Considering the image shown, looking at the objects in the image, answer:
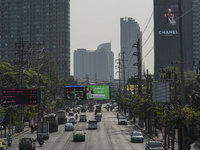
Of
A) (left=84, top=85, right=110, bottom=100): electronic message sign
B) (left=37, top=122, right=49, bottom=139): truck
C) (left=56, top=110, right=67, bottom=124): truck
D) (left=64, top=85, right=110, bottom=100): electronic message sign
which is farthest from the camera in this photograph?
(left=84, top=85, right=110, bottom=100): electronic message sign

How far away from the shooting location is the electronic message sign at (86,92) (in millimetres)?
95438

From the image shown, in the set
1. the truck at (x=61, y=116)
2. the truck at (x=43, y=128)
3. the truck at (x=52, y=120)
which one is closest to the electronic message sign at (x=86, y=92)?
the truck at (x=61, y=116)

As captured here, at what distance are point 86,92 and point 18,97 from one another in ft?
154

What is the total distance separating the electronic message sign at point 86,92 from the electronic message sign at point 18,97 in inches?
1735

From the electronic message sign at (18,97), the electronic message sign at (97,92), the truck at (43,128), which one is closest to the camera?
the electronic message sign at (18,97)

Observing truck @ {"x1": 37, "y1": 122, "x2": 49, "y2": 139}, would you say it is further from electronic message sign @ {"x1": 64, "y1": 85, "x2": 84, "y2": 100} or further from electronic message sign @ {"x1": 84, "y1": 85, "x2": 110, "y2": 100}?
electronic message sign @ {"x1": 84, "y1": 85, "x2": 110, "y2": 100}

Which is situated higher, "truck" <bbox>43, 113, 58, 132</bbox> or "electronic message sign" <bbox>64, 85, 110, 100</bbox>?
"electronic message sign" <bbox>64, 85, 110, 100</bbox>

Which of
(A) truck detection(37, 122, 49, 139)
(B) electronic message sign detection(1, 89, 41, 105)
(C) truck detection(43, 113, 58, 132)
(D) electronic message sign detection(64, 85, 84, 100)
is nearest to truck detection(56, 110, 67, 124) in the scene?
(D) electronic message sign detection(64, 85, 84, 100)

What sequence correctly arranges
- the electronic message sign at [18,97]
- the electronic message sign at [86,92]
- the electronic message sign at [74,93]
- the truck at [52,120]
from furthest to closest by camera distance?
1. the electronic message sign at [86,92]
2. the electronic message sign at [74,93]
3. the truck at [52,120]
4. the electronic message sign at [18,97]

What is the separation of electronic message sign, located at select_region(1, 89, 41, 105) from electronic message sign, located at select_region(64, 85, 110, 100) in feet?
145

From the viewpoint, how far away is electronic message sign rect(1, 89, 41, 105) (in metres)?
50.3

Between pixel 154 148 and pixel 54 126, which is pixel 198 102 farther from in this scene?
pixel 54 126

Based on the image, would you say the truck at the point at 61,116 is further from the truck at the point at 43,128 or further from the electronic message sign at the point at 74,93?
the truck at the point at 43,128

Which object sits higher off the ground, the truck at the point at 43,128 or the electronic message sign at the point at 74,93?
the electronic message sign at the point at 74,93
